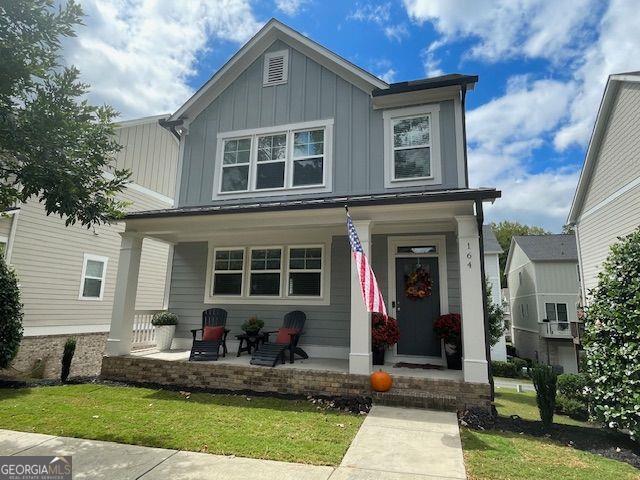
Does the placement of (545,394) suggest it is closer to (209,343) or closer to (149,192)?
(209,343)

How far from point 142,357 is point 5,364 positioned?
2.60 m

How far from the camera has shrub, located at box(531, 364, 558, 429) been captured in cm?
515

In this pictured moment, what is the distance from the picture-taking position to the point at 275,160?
8.96 meters

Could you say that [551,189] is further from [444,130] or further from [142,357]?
[142,357]

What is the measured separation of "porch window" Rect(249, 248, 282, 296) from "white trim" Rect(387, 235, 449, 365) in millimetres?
2678

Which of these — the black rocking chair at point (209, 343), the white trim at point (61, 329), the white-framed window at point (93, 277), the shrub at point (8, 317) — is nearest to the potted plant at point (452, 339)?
the black rocking chair at point (209, 343)

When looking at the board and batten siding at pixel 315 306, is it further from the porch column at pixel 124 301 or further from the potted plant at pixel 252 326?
the porch column at pixel 124 301

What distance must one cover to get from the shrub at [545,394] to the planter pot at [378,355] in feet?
8.99

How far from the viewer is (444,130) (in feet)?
25.7

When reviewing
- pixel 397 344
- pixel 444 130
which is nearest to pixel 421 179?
Result: pixel 444 130

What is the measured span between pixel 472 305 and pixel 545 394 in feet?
5.13

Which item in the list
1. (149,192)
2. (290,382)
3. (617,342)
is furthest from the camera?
(149,192)

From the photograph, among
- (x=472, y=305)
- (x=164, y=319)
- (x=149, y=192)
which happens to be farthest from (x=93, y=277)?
(x=472, y=305)

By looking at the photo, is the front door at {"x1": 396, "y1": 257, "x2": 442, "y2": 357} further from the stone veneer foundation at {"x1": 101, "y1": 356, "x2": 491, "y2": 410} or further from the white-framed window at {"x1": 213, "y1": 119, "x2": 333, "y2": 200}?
the white-framed window at {"x1": 213, "y1": 119, "x2": 333, "y2": 200}
